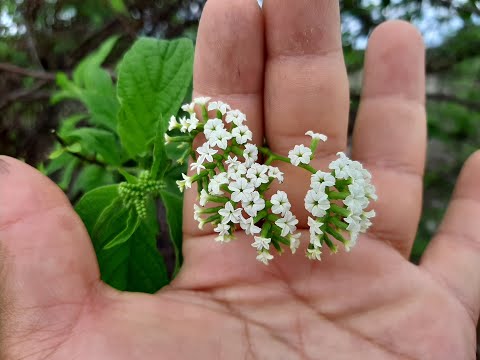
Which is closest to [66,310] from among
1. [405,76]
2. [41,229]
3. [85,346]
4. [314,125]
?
[85,346]

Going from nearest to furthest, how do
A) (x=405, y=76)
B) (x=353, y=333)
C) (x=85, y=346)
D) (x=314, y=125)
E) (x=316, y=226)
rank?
1. (x=85, y=346)
2. (x=316, y=226)
3. (x=353, y=333)
4. (x=314, y=125)
5. (x=405, y=76)

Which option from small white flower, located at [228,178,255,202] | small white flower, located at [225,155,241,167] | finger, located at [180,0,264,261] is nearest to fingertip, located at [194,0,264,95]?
finger, located at [180,0,264,261]

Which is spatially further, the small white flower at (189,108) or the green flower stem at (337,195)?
the small white flower at (189,108)

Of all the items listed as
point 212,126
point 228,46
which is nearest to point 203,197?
point 212,126

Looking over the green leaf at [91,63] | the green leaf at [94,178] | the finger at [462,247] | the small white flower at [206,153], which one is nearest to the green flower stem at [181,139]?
the small white flower at [206,153]

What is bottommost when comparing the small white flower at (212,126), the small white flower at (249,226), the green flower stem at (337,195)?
the small white flower at (249,226)

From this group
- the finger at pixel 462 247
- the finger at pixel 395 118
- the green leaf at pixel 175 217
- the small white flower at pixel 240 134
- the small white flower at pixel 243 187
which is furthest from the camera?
the finger at pixel 395 118

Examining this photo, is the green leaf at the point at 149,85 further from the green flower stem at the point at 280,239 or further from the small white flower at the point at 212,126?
the green flower stem at the point at 280,239

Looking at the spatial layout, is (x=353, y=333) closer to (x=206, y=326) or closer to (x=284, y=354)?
(x=284, y=354)
